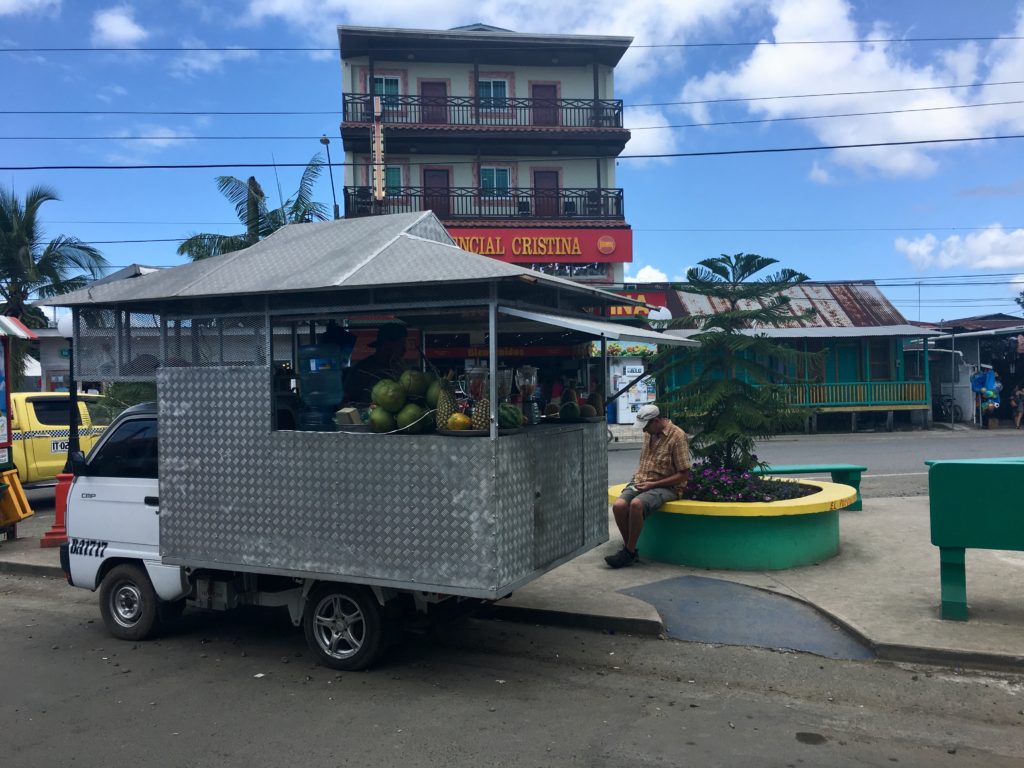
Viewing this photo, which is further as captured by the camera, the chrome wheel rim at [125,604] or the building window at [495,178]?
the building window at [495,178]

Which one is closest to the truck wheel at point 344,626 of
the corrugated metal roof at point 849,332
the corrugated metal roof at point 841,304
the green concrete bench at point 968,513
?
the green concrete bench at point 968,513

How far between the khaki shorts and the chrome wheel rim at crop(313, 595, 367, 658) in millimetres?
3293

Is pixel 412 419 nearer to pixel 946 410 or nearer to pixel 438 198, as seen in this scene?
pixel 438 198

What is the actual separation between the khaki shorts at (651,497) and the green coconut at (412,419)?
10.8ft

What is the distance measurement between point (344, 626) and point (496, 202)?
2608 cm

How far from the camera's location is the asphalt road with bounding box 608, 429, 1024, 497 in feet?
46.0

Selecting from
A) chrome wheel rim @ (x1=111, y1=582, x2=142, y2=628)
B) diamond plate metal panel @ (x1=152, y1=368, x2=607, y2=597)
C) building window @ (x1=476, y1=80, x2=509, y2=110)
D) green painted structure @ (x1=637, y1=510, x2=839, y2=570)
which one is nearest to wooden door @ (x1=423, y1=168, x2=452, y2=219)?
building window @ (x1=476, y1=80, x2=509, y2=110)

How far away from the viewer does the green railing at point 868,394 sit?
84.4 feet

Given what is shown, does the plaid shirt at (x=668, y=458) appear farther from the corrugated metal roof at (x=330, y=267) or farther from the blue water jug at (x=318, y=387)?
the blue water jug at (x=318, y=387)

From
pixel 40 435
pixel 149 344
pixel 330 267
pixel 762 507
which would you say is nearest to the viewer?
pixel 330 267

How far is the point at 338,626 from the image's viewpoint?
5418 mm

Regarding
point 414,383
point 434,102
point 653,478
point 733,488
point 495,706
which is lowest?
point 495,706

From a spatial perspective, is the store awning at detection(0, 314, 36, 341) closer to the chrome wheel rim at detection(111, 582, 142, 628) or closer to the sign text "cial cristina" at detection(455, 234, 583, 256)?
the chrome wheel rim at detection(111, 582, 142, 628)

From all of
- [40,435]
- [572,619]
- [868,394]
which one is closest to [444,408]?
[572,619]
